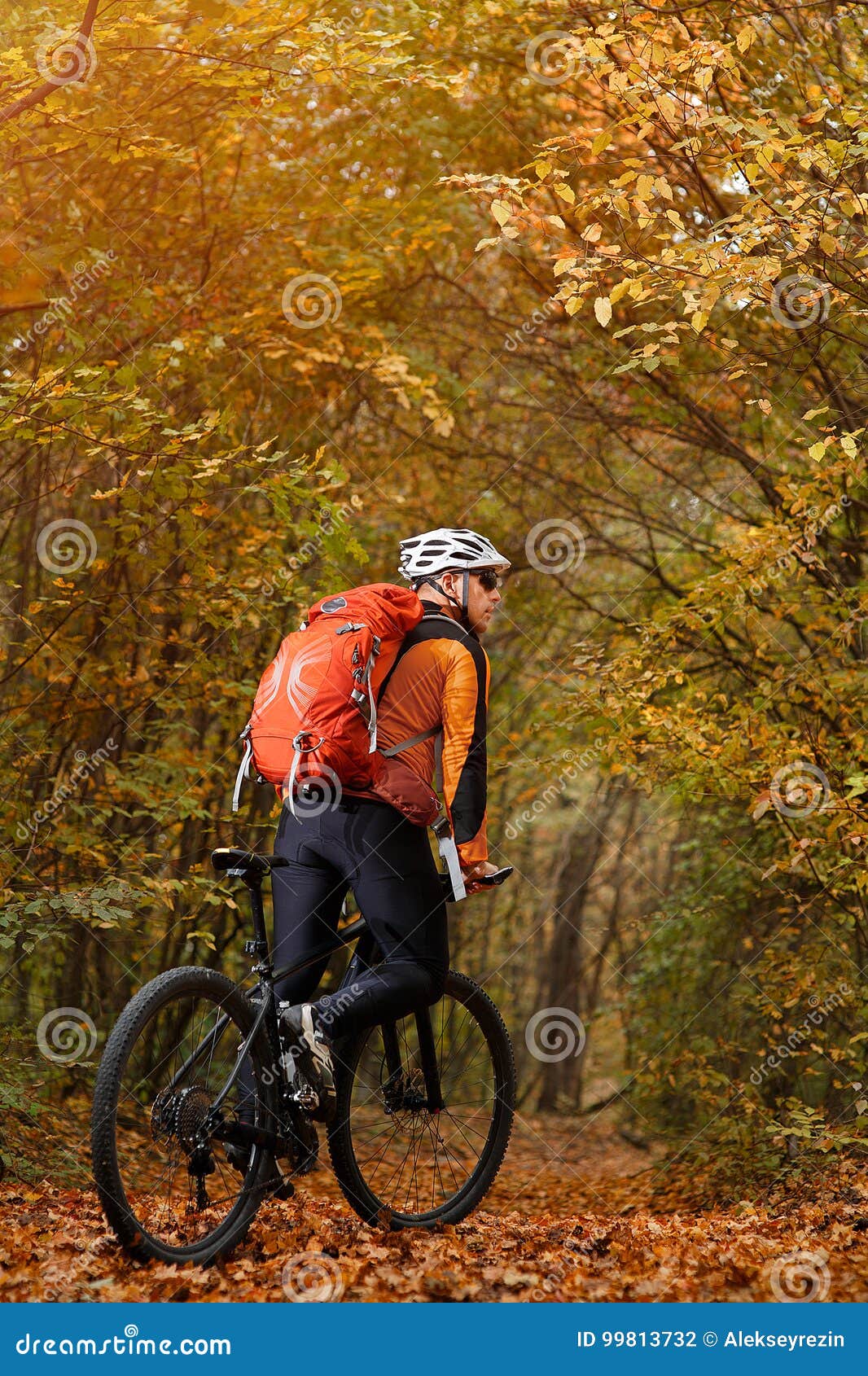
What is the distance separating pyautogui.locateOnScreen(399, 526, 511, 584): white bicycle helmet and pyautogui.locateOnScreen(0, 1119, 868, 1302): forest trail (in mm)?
2129

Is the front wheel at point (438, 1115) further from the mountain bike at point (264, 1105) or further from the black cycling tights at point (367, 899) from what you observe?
the black cycling tights at point (367, 899)

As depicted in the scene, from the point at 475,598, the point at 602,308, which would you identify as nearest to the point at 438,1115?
the point at 475,598

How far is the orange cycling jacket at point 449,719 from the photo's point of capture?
3963 mm

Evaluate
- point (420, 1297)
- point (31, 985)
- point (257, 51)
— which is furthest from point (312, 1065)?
point (257, 51)

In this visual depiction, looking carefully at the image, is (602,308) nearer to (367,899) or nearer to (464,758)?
(464,758)

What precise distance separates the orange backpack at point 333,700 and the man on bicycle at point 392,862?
0.09 m

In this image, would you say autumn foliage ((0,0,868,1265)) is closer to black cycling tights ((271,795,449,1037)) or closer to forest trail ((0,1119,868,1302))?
forest trail ((0,1119,868,1302))

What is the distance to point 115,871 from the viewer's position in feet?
20.4

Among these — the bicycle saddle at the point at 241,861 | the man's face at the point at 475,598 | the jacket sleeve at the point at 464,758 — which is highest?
the man's face at the point at 475,598

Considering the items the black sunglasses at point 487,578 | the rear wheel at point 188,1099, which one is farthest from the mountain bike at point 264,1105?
the black sunglasses at point 487,578

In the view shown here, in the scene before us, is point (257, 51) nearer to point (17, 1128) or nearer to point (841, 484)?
point (841, 484)

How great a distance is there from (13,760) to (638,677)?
3.32 metres

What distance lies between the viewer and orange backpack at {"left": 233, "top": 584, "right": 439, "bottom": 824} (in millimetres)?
3678

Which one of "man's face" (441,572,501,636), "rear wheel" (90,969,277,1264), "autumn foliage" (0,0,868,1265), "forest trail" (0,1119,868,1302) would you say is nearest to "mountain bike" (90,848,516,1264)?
"rear wheel" (90,969,277,1264)
